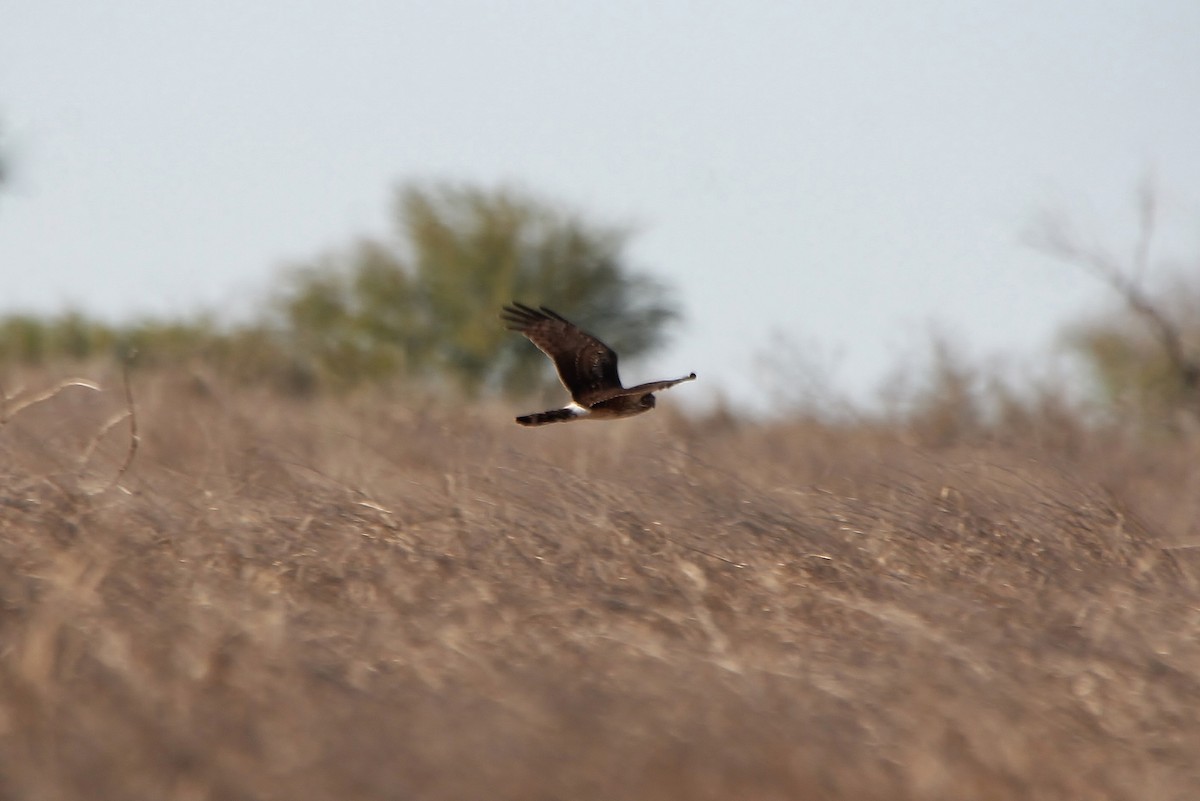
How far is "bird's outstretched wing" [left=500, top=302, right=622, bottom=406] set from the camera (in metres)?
7.37

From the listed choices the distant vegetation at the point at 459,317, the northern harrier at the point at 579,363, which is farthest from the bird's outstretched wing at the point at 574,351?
the distant vegetation at the point at 459,317

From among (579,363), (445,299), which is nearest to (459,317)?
(445,299)

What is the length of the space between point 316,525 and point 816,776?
9.67 ft

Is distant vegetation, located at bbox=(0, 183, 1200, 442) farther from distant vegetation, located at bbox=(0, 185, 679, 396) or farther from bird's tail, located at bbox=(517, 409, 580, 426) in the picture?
bird's tail, located at bbox=(517, 409, 580, 426)

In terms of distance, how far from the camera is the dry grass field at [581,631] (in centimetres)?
381

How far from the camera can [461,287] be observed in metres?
30.8

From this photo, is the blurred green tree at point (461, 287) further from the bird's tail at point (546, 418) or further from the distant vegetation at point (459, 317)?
the bird's tail at point (546, 418)

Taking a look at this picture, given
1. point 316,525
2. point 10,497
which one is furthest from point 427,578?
point 10,497

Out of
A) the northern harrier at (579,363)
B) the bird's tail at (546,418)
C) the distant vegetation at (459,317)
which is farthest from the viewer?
the distant vegetation at (459,317)

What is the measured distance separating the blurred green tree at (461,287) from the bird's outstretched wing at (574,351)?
2206cm

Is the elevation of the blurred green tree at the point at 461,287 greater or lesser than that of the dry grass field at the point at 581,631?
greater

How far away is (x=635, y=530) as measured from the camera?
251 inches

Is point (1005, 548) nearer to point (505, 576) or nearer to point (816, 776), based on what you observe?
point (505, 576)

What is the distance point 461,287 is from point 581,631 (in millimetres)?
25881
